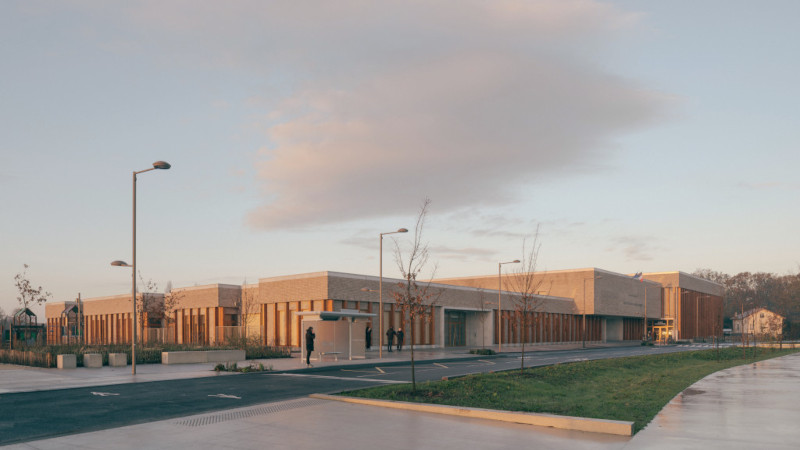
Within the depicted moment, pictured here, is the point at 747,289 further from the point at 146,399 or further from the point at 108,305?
the point at 146,399

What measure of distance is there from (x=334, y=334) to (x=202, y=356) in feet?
21.9

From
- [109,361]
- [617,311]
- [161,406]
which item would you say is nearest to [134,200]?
[109,361]

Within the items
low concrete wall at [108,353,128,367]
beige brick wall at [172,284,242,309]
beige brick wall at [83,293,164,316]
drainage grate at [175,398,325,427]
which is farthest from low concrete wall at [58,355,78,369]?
beige brick wall at [83,293,164,316]

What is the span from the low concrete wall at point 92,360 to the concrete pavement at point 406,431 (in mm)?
16390

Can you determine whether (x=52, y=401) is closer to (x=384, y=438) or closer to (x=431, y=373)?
(x=384, y=438)

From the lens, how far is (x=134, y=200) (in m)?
24.0

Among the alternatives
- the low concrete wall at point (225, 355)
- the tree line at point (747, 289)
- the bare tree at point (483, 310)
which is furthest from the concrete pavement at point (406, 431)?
the tree line at point (747, 289)

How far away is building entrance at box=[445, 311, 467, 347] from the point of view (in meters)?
57.2

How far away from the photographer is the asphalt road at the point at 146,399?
1239 centimetres

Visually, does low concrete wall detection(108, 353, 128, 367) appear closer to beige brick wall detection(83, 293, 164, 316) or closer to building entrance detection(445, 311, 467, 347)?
building entrance detection(445, 311, 467, 347)

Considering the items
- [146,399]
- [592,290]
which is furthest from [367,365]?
[592,290]

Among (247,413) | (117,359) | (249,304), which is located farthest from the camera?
(249,304)

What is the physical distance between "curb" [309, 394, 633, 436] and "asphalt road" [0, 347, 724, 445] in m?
4.07

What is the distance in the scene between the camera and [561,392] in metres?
17.8
